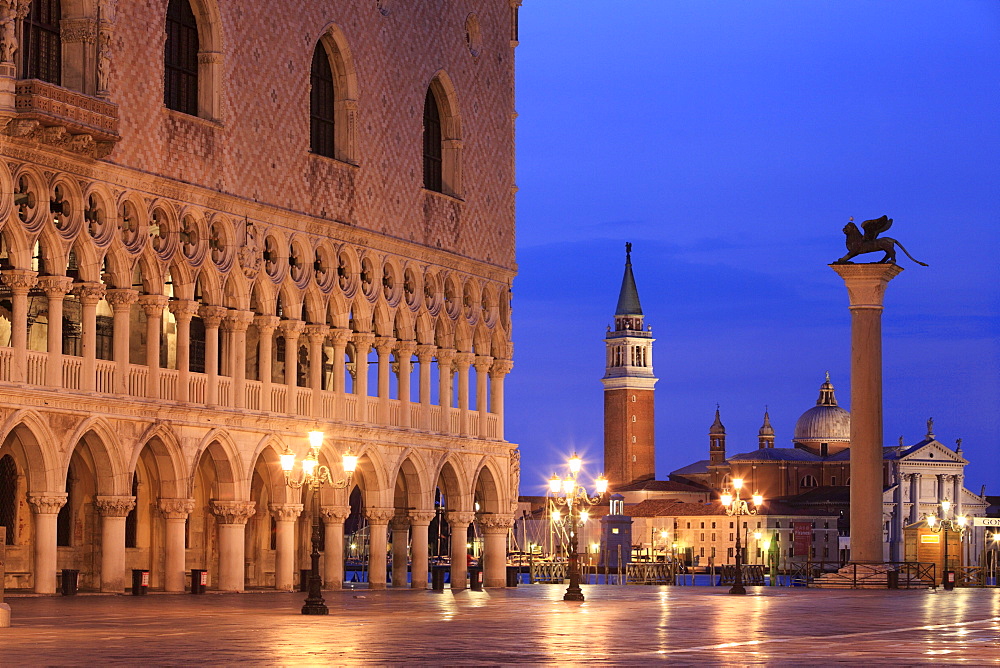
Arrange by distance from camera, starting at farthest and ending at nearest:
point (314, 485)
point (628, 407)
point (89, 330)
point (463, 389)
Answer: point (628, 407) < point (463, 389) < point (89, 330) < point (314, 485)

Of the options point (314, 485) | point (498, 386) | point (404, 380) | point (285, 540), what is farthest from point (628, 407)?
point (314, 485)

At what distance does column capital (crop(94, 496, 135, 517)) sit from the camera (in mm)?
36125

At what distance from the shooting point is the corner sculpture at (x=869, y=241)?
47688 millimetres

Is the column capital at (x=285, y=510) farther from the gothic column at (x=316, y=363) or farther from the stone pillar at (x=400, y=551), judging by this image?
the stone pillar at (x=400, y=551)

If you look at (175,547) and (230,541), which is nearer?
(175,547)

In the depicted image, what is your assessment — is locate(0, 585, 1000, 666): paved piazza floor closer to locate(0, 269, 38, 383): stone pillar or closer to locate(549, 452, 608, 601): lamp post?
locate(549, 452, 608, 601): lamp post

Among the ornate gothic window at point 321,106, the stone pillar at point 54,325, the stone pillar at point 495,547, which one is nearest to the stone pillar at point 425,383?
the stone pillar at point 495,547

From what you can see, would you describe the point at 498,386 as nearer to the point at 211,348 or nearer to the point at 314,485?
Result: the point at 211,348

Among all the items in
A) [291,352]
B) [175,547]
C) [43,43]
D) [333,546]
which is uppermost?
[43,43]

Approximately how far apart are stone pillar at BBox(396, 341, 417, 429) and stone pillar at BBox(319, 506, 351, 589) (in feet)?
10.1

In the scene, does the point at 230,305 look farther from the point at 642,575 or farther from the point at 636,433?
the point at 636,433

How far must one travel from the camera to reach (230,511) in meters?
39.5

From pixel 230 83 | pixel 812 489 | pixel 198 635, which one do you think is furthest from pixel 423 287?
pixel 812 489

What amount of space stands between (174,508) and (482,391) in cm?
1309
